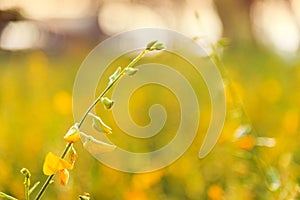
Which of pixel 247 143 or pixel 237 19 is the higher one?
pixel 247 143

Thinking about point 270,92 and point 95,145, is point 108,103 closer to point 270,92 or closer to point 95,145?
point 95,145

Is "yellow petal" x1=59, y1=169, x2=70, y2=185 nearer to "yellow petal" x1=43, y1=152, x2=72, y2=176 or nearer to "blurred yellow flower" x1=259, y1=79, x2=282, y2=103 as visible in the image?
"yellow petal" x1=43, y1=152, x2=72, y2=176

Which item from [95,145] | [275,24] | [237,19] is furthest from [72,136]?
[237,19]

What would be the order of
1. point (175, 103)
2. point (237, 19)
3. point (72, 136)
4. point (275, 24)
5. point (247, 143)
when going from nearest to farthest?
point (72, 136)
point (247, 143)
point (175, 103)
point (275, 24)
point (237, 19)

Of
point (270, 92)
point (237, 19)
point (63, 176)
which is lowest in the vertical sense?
point (237, 19)

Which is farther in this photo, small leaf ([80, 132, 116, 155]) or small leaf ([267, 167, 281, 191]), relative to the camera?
small leaf ([267, 167, 281, 191])

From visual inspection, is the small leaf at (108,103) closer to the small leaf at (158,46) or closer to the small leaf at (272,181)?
the small leaf at (158,46)

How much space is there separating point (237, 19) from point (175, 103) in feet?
7.05

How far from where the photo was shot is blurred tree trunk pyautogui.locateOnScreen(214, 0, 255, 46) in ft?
15.9

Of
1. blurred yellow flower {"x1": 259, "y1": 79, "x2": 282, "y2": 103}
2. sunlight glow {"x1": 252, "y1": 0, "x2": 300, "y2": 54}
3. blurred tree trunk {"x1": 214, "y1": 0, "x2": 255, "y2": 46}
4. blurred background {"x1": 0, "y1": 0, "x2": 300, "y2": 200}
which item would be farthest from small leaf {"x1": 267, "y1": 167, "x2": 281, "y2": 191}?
blurred tree trunk {"x1": 214, "y1": 0, "x2": 255, "y2": 46}

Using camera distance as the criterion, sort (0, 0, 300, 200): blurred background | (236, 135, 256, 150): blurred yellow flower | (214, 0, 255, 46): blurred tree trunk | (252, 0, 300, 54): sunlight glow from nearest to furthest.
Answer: (236, 135, 256, 150): blurred yellow flower, (0, 0, 300, 200): blurred background, (252, 0, 300, 54): sunlight glow, (214, 0, 255, 46): blurred tree trunk

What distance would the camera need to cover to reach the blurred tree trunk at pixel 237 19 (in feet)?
15.9

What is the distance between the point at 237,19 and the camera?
492cm

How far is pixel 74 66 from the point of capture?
14.6ft
